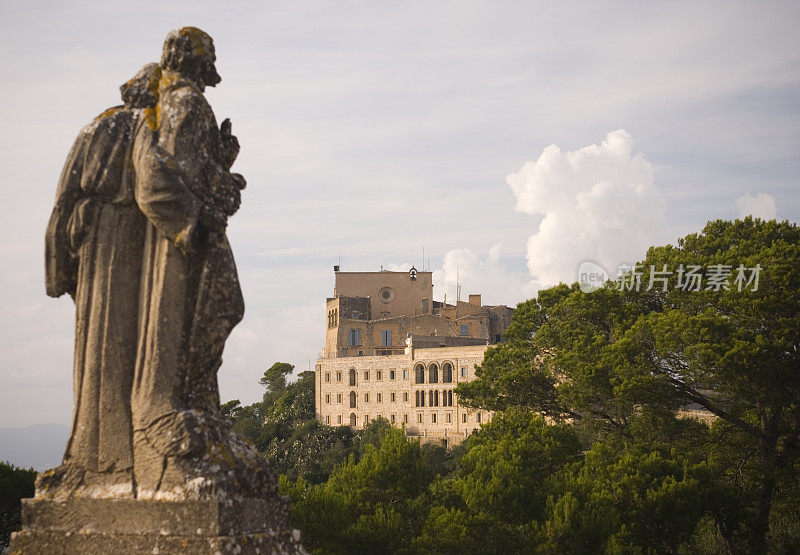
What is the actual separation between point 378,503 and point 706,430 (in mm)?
10631

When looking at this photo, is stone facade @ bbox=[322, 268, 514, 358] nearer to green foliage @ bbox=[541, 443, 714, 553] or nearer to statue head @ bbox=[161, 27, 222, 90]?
green foliage @ bbox=[541, 443, 714, 553]

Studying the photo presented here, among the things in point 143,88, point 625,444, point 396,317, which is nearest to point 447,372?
point 396,317

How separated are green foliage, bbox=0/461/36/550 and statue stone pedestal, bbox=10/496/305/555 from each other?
14.2 metres

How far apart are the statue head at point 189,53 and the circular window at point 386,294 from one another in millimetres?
84982

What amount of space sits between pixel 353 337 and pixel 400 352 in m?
4.67

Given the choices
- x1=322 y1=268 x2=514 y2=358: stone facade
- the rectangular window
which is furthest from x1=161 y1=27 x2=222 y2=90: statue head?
the rectangular window

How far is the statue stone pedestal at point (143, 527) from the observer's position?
5.08 metres

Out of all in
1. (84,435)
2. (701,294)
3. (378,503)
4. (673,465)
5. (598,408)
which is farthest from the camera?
(598,408)

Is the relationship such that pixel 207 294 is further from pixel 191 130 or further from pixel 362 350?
pixel 362 350

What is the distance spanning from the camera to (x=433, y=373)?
8225 centimetres

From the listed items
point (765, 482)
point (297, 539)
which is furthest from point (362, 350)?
point (297, 539)

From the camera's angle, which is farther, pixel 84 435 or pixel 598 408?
pixel 598 408

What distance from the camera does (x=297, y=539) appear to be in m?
5.64

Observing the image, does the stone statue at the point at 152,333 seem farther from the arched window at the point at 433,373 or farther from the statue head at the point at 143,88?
the arched window at the point at 433,373
